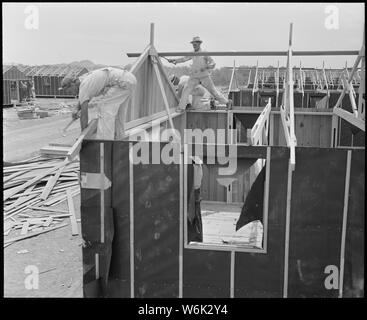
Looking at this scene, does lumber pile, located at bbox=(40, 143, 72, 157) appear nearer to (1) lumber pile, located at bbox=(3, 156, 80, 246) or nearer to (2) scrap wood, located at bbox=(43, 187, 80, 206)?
(1) lumber pile, located at bbox=(3, 156, 80, 246)

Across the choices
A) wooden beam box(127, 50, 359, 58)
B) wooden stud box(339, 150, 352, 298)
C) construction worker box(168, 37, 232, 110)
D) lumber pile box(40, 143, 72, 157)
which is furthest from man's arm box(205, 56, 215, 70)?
wooden stud box(339, 150, 352, 298)

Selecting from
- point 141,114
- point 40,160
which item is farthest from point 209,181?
point 40,160

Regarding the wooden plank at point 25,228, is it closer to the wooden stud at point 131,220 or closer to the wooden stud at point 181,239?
the wooden stud at point 131,220

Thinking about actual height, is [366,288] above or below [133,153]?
below

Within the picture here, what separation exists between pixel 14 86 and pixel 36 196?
24.3m

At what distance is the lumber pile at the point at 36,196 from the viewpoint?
9336 millimetres

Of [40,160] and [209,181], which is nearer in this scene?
[209,181]

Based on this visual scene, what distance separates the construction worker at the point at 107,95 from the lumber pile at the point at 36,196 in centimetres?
295

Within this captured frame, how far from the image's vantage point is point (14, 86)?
3294 cm

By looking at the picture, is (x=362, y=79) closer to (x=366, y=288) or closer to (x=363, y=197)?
(x=363, y=197)

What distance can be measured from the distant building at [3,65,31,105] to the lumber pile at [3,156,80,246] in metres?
18.5

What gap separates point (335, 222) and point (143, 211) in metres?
2.29

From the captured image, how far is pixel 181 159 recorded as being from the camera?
525 centimetres

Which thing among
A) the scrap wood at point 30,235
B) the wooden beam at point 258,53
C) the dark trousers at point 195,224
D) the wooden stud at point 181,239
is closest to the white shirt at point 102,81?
the wooden beam at point 258,53
